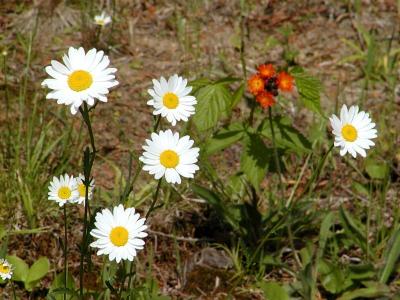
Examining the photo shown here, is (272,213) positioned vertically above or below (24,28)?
below

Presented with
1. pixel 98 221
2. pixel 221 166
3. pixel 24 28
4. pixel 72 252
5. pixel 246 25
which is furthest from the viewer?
pixel 246 25

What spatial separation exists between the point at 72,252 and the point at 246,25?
1.73 m

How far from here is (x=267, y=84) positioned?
2.14 meters

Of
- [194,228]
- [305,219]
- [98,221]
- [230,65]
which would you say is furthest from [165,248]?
[230,65]

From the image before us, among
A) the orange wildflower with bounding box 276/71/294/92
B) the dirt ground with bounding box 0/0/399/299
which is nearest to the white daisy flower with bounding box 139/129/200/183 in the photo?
the orange wildflower with bounding box 276/71/294/92

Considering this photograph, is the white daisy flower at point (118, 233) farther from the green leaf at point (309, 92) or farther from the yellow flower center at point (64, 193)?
the green leaf at point (309, 92)

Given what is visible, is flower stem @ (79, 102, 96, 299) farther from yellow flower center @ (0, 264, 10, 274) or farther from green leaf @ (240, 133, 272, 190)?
green leaf @ (240, 133, 272, 190)

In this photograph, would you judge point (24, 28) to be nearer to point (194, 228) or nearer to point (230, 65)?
point (230, 65)

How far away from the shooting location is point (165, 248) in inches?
99.4

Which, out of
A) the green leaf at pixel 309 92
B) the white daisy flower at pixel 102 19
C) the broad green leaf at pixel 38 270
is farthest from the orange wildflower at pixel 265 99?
the white daisy flower at pixel 102 19

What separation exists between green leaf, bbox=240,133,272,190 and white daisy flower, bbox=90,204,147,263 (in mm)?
684

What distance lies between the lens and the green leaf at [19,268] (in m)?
2.25

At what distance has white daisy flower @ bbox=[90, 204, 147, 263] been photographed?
61.0 inches

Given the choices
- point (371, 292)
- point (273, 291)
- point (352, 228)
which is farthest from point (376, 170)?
point (273, 291)
